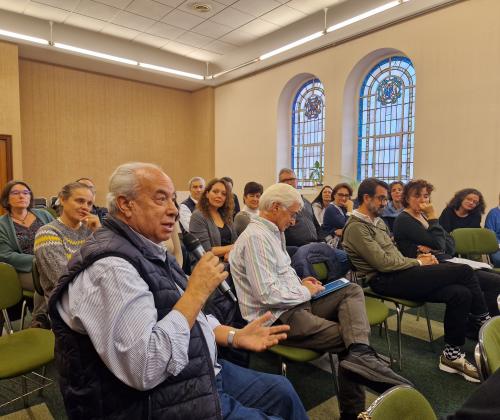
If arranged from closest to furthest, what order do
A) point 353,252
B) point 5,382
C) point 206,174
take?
point 5,382 < point 353,252 < point 206,174

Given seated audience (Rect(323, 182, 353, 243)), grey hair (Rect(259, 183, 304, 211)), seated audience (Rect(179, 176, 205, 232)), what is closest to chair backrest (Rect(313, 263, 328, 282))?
grey hair (Rect(259, 183, 304, 211))

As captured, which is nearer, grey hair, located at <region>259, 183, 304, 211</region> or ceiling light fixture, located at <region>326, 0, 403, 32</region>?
grey hair, located at <region>259, 183, 304, 211</region>

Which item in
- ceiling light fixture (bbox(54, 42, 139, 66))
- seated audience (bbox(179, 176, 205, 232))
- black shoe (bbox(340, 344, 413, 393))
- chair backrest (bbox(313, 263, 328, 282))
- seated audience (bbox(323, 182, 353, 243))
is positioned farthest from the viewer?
ceiling light fixture (bbox(54, 42, 139, 66))

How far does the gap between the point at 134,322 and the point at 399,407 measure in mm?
691

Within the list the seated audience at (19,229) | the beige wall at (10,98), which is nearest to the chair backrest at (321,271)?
the seated audience at (19,229)

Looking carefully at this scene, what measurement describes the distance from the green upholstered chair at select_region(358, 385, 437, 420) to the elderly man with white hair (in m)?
0.82

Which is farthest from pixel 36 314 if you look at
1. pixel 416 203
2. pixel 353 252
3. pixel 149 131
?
pixel 149 131

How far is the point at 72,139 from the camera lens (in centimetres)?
839

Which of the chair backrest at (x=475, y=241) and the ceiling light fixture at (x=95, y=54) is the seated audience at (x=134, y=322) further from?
the ceiling light fixture at (x=95, y=54)

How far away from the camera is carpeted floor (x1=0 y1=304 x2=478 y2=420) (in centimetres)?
204

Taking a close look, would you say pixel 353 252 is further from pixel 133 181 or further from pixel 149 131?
pixel 149 131

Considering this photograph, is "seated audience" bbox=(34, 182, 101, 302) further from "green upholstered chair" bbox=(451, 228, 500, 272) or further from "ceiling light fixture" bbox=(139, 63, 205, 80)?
"ceiling light fixture" bbox=(139, 63, 205, 80)

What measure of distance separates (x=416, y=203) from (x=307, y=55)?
537cm

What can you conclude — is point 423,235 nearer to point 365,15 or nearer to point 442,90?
point 442,90
